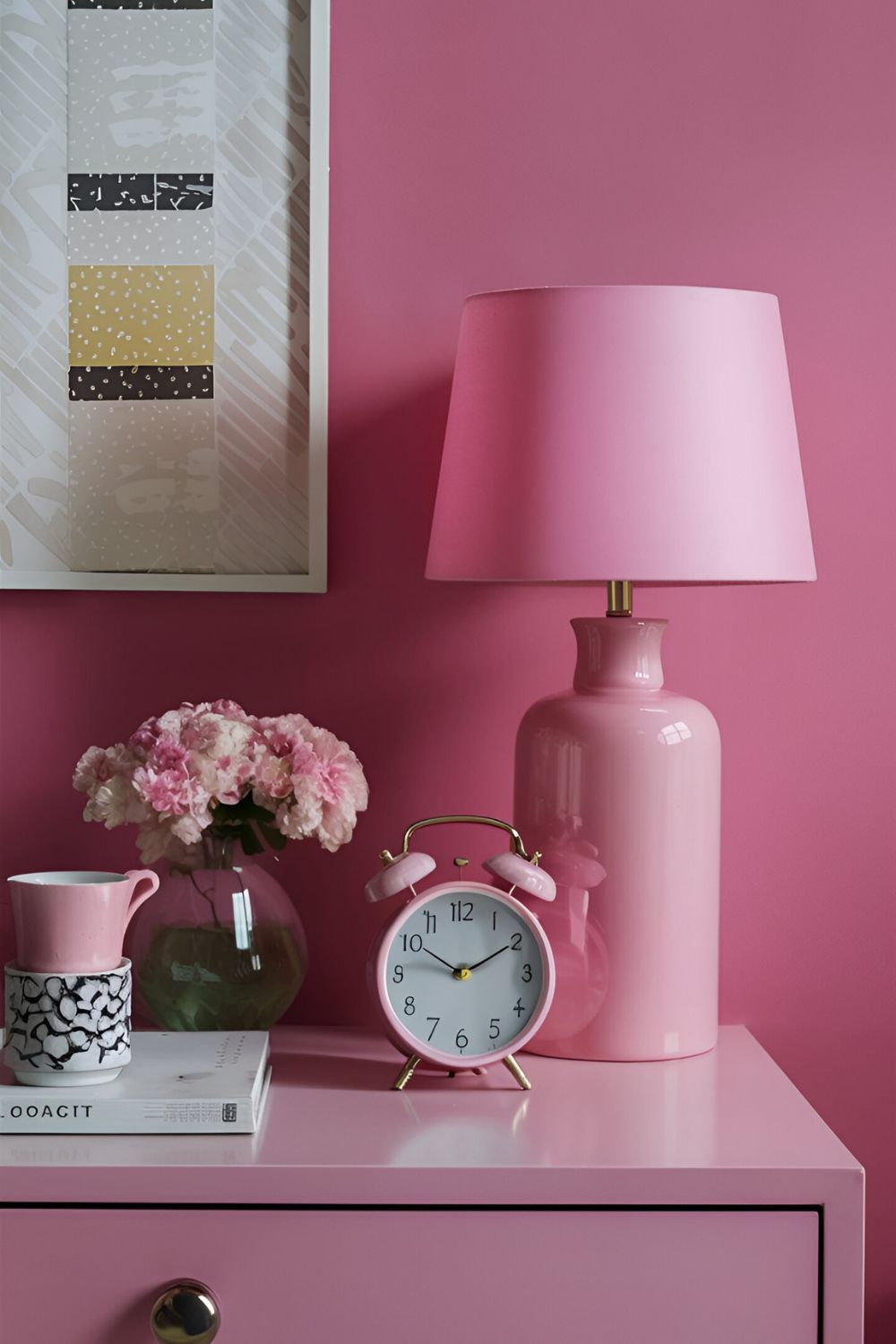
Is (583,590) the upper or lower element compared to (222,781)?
upper

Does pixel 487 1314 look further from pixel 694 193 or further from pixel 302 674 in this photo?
pixel 694 193

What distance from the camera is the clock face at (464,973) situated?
1145 mm

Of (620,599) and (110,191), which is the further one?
(110,191)

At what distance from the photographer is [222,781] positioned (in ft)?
3.83

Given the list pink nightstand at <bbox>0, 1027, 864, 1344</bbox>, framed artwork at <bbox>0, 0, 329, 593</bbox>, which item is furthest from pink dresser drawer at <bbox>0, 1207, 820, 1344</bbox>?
framed artwork at <bbox>0, 0, 329, 593</bbox>

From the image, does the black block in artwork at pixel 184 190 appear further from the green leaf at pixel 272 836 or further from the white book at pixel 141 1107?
the white book at pixel 141 1107

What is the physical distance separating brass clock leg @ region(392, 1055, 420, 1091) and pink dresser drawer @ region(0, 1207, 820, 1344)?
0.55 feet

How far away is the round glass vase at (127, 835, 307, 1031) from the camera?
121 cm

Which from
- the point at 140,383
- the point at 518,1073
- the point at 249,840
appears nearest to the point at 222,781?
the point at 249,840

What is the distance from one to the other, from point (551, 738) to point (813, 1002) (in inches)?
18.2

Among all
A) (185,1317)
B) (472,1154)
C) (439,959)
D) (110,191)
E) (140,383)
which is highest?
(110,191)

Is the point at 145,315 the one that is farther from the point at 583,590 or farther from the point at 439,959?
the point at 439,959

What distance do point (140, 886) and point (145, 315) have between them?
1.97 feet

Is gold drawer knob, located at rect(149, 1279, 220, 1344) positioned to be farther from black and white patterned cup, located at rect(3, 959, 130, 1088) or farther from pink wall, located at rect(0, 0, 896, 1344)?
pink wall, located at rect(0, 0, 896, 1344)
